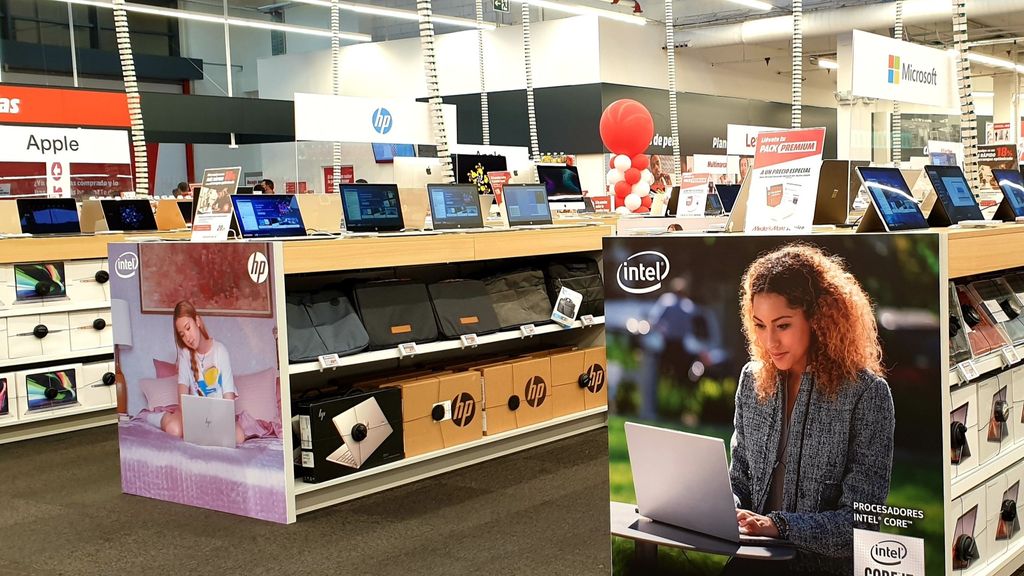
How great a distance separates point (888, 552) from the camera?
272cm

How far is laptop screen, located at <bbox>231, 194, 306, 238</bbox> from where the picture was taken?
4652mm

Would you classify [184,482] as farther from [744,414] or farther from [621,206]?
[621,206]

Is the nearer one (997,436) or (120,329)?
(997,436)

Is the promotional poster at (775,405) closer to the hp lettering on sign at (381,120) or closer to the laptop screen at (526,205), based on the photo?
the laptop screen at (526,205)

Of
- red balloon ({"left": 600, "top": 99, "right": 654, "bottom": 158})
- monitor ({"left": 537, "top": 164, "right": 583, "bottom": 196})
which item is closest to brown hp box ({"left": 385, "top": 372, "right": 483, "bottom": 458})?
monitor ({"left": 537, "top": 164, "right": 583, "bottom": 196})

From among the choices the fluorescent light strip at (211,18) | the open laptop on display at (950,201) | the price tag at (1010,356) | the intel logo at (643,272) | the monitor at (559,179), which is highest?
the fluorescent light strip at (211,18)

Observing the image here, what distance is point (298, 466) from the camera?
4531mm

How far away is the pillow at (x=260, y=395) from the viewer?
431 cm

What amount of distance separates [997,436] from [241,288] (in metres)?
2.97

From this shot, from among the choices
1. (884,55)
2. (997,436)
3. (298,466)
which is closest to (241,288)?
(298,466)

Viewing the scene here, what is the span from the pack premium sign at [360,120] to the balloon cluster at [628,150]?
537 centimetres

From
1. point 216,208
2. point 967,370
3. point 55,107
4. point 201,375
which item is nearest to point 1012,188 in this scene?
point 967,370

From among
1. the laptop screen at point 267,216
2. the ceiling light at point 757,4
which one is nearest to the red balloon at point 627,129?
the ceiling light at point 757,4

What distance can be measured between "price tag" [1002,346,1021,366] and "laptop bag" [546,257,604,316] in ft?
9.23
